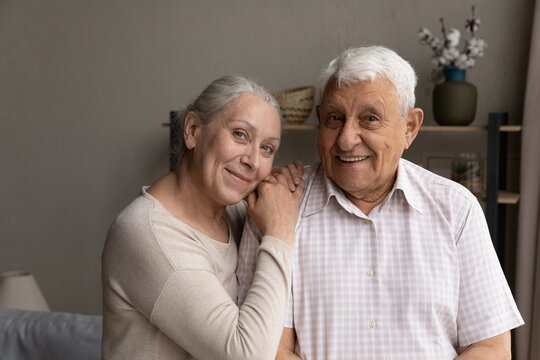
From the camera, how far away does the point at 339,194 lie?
167cm

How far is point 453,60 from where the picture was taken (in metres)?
3.30

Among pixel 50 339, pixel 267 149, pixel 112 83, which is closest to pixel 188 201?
pixel 267 149

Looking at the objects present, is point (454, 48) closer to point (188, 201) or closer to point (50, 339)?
point (188, 201)

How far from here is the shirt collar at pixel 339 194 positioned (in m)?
1.63

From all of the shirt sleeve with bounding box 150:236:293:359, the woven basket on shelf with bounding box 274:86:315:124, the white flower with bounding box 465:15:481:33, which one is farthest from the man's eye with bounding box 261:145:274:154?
the white flower with bounding box 465:15:481:33

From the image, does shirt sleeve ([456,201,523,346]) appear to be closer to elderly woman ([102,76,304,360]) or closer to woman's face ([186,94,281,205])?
elderly woman ([102,76,304,360])

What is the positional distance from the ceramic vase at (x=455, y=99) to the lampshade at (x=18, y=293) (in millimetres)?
2358

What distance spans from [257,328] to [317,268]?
0.30 metres

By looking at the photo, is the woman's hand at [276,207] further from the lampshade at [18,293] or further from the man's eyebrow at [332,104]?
the lampshade at [18,293]

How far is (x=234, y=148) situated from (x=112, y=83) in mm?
2801

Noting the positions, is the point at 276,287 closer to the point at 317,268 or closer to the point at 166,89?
the point at 317,268

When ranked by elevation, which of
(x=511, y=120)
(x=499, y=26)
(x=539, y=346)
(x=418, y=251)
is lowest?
(x=539, y=346)

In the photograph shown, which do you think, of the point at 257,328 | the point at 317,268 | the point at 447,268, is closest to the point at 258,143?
the point at 317,268

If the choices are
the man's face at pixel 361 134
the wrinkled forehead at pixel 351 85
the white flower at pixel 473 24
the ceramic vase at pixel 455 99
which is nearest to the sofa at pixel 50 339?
the man's face at pixel 361 134
